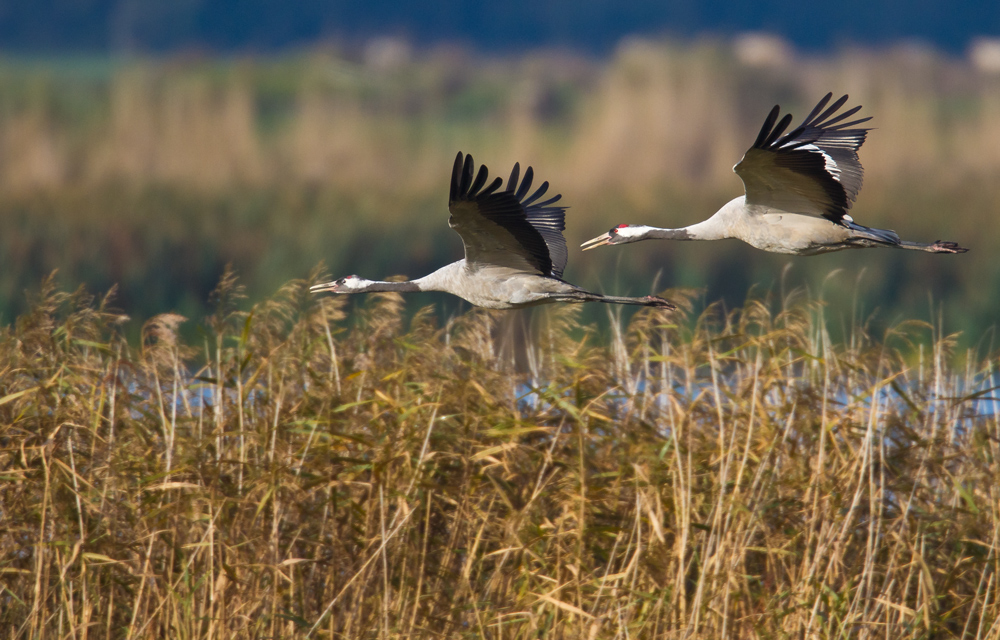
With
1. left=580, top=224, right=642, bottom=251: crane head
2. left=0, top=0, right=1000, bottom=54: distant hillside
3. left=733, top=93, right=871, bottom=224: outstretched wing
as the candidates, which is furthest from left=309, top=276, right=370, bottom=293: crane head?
left=0, top=0, right=1000, bottom=54: distant hillside

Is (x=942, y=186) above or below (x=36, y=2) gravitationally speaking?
below

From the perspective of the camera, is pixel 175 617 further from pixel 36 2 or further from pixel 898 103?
pixel 36 2

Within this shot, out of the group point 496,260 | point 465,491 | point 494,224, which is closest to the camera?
point 494,224

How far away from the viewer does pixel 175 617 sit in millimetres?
5012

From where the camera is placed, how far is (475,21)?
59156 mm

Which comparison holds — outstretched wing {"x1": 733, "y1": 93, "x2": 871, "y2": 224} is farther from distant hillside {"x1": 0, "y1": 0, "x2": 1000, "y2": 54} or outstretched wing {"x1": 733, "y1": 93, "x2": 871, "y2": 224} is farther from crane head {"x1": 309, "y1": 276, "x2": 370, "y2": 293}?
distant hillside {"x1": 0, "y1": 0, "x2": 1000, "y2": 54}

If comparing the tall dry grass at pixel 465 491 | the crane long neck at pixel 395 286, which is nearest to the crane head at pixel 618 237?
the crane long neck at pixel 395 286

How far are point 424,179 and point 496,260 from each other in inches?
645

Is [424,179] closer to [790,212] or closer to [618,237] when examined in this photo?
[618,237]

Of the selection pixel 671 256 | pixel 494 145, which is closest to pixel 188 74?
pixel 494 145

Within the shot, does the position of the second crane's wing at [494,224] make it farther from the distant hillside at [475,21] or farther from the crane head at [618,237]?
the distant hillside at [475,21]

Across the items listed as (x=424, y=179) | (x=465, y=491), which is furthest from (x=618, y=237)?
(x=424, y=179)

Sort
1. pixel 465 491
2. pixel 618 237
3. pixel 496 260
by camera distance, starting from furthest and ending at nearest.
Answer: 1. pixel 465 491
2. pixel 618 237
3. pixel 496 260

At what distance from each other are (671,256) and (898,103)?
273 inches
